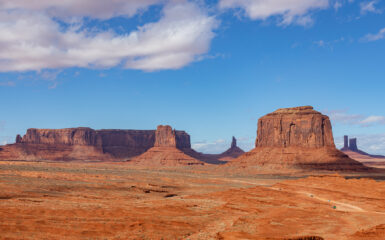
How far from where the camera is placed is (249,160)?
4259 inches

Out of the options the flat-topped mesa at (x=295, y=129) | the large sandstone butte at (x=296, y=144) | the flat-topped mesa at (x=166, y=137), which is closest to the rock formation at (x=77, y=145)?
the flat-topped mesa at (x=166, y=137)

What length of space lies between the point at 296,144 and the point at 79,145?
112m

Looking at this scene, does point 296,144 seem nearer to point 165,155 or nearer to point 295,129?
point 295,129

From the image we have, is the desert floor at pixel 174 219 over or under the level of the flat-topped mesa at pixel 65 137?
under

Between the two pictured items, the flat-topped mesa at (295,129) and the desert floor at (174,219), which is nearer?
the desert floor at (174,219)

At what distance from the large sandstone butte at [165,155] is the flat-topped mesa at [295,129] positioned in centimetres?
3399

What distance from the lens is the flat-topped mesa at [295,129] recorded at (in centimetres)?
10688

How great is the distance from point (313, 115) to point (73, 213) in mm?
98363

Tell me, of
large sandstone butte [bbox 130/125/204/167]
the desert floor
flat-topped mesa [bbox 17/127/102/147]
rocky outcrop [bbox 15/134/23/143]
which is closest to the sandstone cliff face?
flat-topped mesa [bbox 17/127/102/147]

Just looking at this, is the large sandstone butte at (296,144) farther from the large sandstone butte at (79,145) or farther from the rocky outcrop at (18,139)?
the rocky outcrop at (18,139)

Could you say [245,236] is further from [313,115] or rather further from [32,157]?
[32,157]

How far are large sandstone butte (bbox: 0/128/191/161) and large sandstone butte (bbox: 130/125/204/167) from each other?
55.7 ft

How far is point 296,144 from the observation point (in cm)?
10850

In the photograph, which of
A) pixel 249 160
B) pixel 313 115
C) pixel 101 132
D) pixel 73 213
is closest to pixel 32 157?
pixel 101 132
